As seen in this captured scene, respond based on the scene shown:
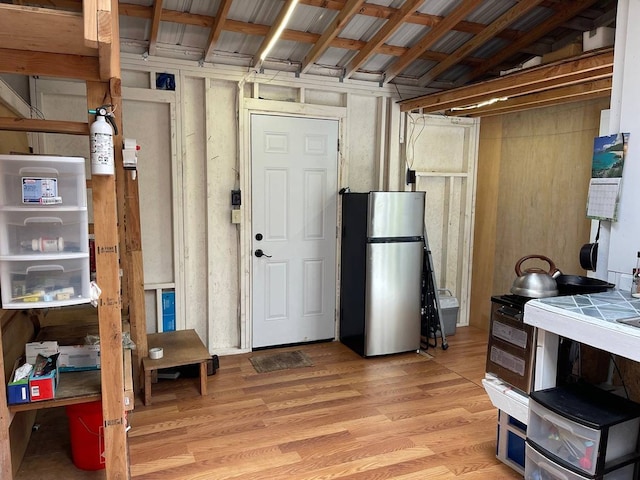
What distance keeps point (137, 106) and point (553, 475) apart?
12.4 feet

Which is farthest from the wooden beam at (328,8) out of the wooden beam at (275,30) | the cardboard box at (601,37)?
the cardboard box at (601,37)

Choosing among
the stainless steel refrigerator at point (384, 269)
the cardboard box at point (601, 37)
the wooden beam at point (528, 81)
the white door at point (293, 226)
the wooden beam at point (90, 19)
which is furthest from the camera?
the white door at point (293, 226)

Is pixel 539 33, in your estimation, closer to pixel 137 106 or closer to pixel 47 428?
pixel 137 106

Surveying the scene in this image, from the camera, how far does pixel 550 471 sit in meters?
2.14

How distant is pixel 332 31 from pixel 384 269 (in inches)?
80.6

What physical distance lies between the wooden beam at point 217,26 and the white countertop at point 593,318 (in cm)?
275

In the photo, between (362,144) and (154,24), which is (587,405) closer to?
(362,144)

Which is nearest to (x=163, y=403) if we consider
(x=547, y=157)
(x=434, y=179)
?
(x=434, y=179)

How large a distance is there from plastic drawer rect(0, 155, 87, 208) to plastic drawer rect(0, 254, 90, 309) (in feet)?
0.83

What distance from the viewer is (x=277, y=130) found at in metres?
4.23

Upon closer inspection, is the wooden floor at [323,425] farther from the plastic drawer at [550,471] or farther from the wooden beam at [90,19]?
the wooden beam at [90,19]

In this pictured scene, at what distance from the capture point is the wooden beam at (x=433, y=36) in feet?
10.9

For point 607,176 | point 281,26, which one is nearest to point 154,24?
point 281,26

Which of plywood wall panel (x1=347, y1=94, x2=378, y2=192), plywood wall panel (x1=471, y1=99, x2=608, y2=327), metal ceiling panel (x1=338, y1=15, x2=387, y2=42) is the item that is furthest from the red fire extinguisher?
plywood wall panel (x1=471, y1=99, x2=608, y2=327)
